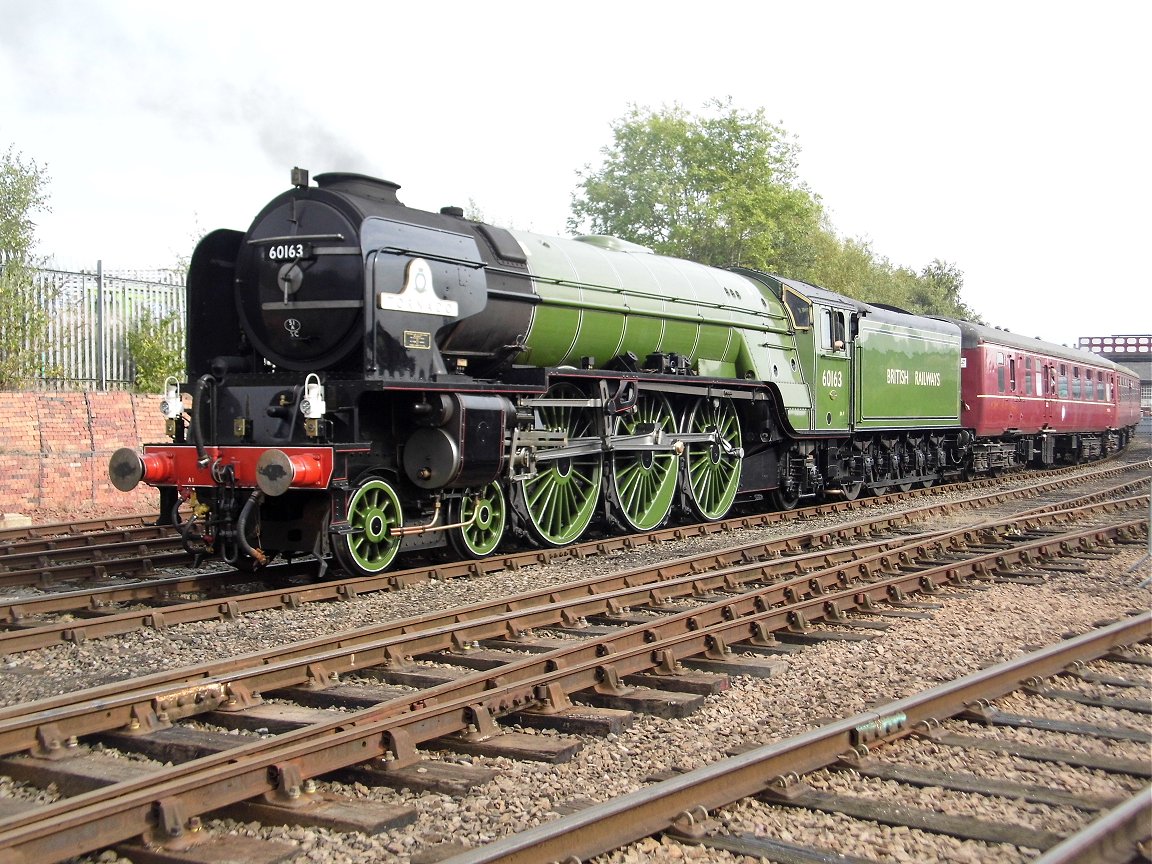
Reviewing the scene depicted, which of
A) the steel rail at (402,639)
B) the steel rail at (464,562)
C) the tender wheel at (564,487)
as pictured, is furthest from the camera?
the tender wheel at (564,487)

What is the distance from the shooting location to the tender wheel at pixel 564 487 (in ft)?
34.7

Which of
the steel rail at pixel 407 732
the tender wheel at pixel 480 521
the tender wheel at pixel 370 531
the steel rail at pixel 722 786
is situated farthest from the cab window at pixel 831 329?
the steel rail at pixel 722 786

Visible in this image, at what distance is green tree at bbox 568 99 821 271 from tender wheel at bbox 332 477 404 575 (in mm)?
26114

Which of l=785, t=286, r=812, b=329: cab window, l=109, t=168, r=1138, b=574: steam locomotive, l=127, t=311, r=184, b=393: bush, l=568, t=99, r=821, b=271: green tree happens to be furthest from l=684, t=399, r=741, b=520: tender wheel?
l=568, t=99, r=821, b=271: green tree

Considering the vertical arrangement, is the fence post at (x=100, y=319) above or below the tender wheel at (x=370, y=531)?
above

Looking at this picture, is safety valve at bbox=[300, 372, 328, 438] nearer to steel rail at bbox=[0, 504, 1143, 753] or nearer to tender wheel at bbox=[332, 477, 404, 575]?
tender wheel at bbox=[332, 477, 404, 575]

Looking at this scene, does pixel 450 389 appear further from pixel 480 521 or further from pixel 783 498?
pixel 783 498

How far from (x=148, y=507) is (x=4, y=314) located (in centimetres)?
405

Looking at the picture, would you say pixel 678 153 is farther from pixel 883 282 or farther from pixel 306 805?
pixel 306 805

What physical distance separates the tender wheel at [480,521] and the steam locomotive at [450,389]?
22 millimetres

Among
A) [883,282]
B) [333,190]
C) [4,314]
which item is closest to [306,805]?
[333,190]

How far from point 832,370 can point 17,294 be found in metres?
13.4

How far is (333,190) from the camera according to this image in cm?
869

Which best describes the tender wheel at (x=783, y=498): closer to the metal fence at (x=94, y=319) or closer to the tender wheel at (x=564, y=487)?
the tender wheel at (x=564, y=487)
